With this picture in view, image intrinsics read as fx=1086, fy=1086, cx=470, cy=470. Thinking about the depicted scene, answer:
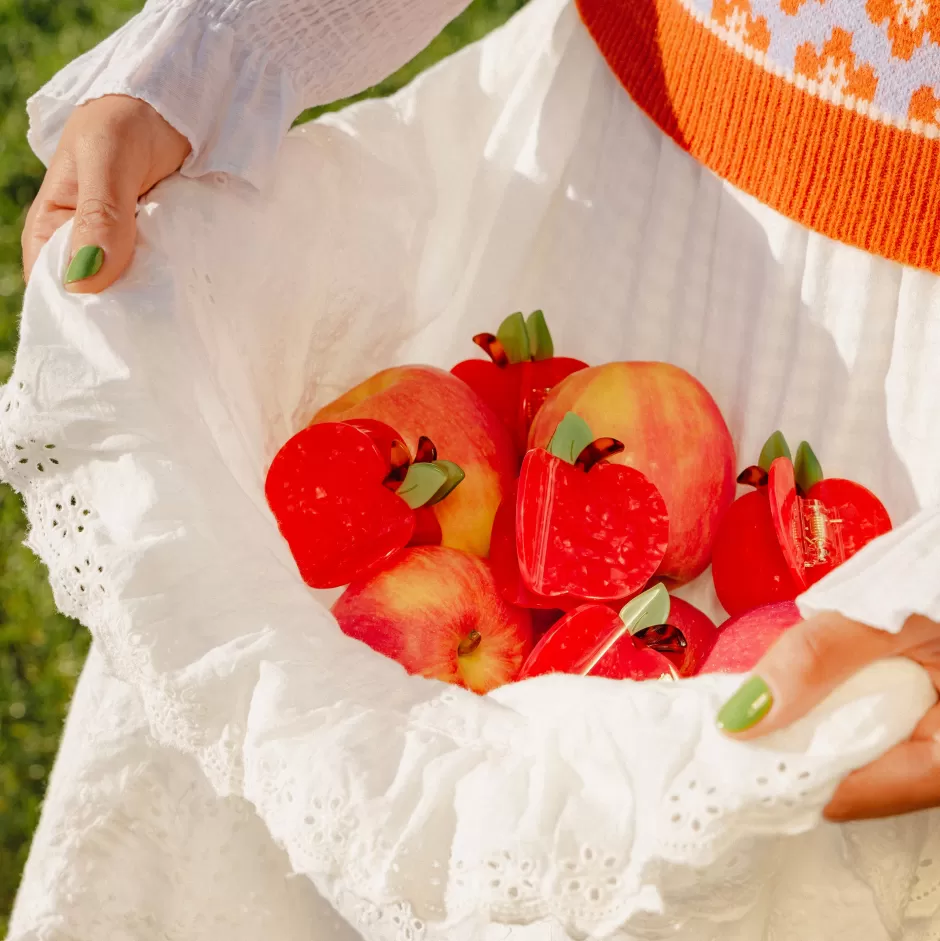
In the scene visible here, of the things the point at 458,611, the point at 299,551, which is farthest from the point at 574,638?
the point at 299,551

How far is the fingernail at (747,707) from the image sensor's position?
0.42 meters

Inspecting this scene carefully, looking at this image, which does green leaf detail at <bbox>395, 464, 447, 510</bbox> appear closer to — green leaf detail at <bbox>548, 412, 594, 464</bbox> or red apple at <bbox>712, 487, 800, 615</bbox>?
green leaf detail at <bbox>548, 412, 594, 464</bbox>

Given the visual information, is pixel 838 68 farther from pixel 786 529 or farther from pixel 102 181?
pixel 102 181

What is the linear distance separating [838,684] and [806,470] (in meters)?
0.28

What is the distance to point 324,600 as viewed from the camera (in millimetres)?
707

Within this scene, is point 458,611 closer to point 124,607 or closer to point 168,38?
point 124,607

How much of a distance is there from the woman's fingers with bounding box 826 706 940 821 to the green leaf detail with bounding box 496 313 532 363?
0.41m

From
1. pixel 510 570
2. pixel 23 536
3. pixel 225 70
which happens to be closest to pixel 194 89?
pixel 225 70

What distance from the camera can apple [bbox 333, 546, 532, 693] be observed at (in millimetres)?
625

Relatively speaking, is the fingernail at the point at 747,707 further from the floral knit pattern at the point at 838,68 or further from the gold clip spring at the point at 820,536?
the floral knit pattern at the point at 838,68

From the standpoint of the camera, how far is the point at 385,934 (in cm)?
52

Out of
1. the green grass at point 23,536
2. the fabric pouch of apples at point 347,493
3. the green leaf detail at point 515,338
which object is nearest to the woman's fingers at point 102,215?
the fabric pouch of apples at point 347,493

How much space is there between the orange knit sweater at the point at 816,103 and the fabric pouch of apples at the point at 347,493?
1.10 ft

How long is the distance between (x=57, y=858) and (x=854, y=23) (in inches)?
27.8
